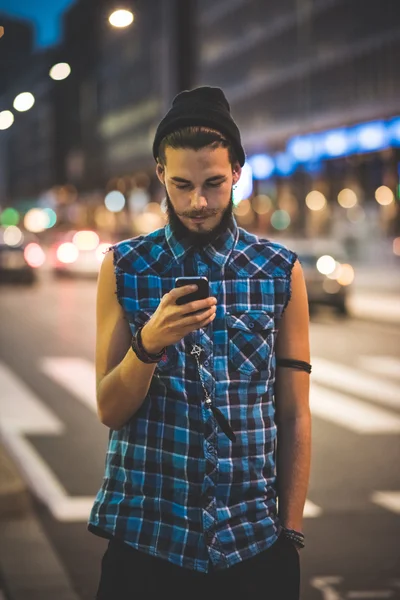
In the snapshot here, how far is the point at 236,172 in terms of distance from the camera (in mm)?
2293

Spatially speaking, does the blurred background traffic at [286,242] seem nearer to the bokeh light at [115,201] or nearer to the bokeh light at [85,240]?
the bokeh light at [85,240]

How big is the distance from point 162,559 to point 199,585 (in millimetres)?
99

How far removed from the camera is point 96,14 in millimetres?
7242

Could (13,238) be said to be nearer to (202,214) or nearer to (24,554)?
(24,554)

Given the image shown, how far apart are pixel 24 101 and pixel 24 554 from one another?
11.6 feet

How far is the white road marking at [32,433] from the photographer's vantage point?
21.2 ft

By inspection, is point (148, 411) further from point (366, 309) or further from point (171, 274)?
point (366, 309)

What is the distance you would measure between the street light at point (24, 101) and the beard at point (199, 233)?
5307 mm

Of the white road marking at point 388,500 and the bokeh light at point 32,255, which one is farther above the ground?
the bokeh light at point 32,255

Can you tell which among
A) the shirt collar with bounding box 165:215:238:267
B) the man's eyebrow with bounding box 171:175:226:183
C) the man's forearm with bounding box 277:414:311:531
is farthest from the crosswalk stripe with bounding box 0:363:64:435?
the man's eyebrow with bounding box 171:175:226:183

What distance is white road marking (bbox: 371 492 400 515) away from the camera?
21.4ft

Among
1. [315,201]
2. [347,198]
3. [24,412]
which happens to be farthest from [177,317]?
[315,201]

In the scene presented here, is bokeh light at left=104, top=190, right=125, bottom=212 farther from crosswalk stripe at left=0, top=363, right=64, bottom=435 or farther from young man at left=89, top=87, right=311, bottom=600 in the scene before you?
young man at left=89, top=87, right=311, bottom=600

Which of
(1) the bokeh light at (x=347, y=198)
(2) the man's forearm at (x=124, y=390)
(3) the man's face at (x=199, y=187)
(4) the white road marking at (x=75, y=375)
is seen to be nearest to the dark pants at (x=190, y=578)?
(2) the man's forearm at (x=124, y=390)
